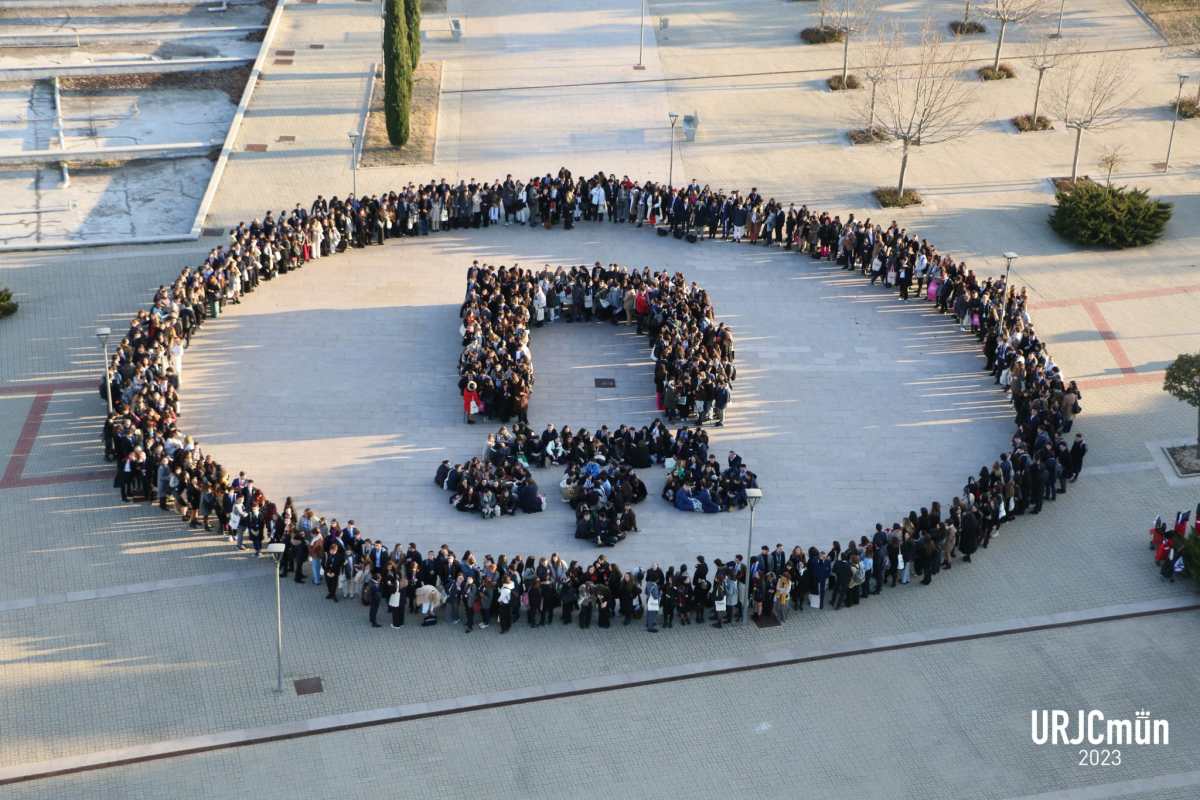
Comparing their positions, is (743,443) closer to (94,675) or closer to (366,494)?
(366,494)

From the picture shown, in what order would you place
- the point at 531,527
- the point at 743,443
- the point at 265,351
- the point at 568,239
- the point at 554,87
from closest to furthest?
1. the point at 531,527
2. the point at 743,443
3. the point at 265,351
4. the point at 568,239
5. the point at 554,87

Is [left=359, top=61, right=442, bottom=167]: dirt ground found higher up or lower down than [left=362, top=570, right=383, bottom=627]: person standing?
higher up

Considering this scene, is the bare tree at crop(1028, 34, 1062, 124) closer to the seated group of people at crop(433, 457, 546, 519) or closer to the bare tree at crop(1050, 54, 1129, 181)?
the bare tree at crop(1050, 54, 1129, 181)

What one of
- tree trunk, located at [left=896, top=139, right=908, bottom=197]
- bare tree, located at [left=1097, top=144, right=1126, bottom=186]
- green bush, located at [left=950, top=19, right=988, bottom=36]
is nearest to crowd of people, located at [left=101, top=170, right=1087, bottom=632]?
tree trunk, located at [left=896, top=139, right=908, bottom=197]

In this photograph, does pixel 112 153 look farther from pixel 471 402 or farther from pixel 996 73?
pixel 996 73

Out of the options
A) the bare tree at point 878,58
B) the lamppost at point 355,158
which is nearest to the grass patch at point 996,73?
the bare tree at point 878,58

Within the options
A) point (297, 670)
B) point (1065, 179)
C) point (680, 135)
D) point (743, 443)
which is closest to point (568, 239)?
point (680, 135)

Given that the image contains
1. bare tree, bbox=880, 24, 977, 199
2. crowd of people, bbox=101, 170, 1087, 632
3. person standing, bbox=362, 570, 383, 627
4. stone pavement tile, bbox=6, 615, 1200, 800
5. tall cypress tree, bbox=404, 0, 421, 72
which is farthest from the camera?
tall cypress tree, bbox=404, 0, 421, 72

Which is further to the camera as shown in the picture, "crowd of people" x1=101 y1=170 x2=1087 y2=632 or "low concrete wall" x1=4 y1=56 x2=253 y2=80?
"low concrete wall" x1=4 y1=56 x2=253 y2=80
